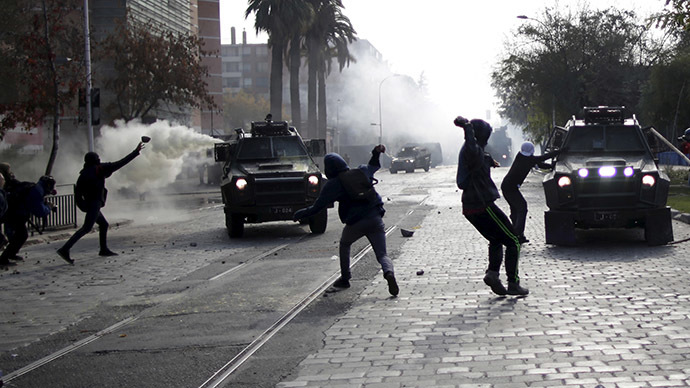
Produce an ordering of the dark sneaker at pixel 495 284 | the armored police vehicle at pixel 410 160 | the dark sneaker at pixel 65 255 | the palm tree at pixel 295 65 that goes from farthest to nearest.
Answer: the armored police vehicle at pixel 410 160
the palm tree at pixel 295 65
the dark sneaker at pixel 65 255
the dark sneaker at pixel 495 284

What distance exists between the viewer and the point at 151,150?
29.7 metres

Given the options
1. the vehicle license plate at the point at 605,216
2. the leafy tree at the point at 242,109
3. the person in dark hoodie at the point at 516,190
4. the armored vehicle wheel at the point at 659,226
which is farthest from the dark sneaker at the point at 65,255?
the leafy tree at the point at 242,109

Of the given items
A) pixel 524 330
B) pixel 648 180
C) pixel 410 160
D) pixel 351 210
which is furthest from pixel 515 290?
pixel 410 160

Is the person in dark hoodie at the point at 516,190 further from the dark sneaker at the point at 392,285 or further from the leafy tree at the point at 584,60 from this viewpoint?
the leafy tree at the point at 584,60

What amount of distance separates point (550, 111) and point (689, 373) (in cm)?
4461

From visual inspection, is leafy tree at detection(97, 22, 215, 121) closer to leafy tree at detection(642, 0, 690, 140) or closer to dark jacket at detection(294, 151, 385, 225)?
leafy tree at detection(642, 0, 690, 140)

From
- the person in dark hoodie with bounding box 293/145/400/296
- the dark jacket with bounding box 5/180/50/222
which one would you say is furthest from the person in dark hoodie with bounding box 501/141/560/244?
the dark jacket with bounding box 5/180/50/222

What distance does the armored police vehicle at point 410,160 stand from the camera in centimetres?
5891

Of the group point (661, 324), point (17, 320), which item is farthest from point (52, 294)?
point (661, 324)

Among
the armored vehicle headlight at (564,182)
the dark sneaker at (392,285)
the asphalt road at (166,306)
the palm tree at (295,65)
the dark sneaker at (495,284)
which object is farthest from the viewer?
the palm tree at (295,65)

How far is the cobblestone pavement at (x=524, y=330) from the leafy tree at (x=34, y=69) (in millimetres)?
14446

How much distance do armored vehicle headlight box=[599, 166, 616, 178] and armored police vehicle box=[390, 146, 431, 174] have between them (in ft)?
150

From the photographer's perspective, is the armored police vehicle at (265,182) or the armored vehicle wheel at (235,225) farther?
the armored vehicle wheel at (235,225)

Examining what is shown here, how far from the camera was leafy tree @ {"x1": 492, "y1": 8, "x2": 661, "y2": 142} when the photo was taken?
→ 44531 millimetres
